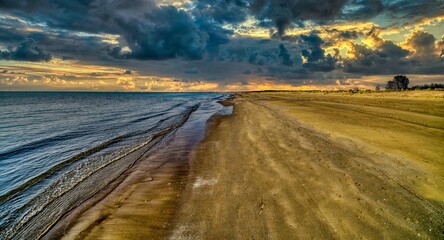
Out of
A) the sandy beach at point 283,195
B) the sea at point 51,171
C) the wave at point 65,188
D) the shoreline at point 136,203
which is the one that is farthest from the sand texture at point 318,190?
the sea at point 51,171

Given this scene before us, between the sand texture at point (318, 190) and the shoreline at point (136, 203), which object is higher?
the sand texture at point (318, 190)

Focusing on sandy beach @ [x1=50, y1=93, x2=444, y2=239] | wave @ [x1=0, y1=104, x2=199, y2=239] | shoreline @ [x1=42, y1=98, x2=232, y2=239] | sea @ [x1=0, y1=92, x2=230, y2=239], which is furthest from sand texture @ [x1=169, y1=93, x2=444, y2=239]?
sea @ [x1=0, y1=92, x2=230, y2=239]

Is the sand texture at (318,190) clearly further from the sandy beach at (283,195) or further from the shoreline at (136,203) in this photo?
the shoreline at (136,203)

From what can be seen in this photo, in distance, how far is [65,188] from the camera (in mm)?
11070

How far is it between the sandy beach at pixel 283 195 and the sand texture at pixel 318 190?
3cm

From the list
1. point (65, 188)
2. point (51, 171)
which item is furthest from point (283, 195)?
point (51, 171)

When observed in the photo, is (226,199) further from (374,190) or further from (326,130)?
(326,130)

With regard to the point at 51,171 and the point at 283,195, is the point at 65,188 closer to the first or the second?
the point at 51,171

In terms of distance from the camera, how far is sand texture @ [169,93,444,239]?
651 centimetres

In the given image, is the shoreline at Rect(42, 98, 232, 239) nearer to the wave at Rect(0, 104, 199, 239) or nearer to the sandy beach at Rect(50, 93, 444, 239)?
the sandy beach at Rect(50, 93, 444, 239)

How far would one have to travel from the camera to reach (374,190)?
8.52 meters

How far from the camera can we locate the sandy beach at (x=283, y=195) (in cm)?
661

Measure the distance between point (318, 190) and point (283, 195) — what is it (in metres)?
1.27

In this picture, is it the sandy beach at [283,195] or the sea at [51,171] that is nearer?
the sandy beach at [283,195]
